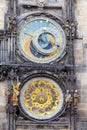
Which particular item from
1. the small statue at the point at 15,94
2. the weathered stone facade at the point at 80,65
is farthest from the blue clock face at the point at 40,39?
the small statue at the point at 15,94

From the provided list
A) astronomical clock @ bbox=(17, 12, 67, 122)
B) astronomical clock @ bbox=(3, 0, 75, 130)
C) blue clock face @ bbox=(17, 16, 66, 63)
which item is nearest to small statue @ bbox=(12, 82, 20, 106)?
astronomical clock @ bbox=(3, 0, 75, 130)

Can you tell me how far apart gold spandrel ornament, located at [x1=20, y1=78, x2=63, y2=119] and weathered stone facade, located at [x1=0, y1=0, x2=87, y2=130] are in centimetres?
46

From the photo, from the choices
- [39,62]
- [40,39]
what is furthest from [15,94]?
[40,39]

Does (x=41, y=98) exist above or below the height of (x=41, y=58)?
below

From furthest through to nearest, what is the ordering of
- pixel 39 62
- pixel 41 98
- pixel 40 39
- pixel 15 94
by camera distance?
pixel 40 39, pixel 39 62, pixel 41 98, pixel 15 94

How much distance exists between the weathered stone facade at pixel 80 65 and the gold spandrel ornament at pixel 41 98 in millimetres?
458

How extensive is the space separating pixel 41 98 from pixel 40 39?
55.7 inches

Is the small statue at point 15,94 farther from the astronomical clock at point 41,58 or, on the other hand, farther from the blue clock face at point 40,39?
the blue clock face at point 40,39

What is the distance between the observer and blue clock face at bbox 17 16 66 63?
13312 mm

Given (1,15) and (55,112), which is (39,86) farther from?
(1,15)

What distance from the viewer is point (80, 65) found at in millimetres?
13367

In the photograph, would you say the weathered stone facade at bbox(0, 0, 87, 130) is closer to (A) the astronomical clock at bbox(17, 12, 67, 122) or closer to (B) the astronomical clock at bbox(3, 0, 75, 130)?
(B) the astronomical clock at bbox(3, 0, 75, 130)

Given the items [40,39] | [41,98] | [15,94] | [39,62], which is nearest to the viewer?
[15,94]

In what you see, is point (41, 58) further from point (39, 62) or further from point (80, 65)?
point (80, 65)
